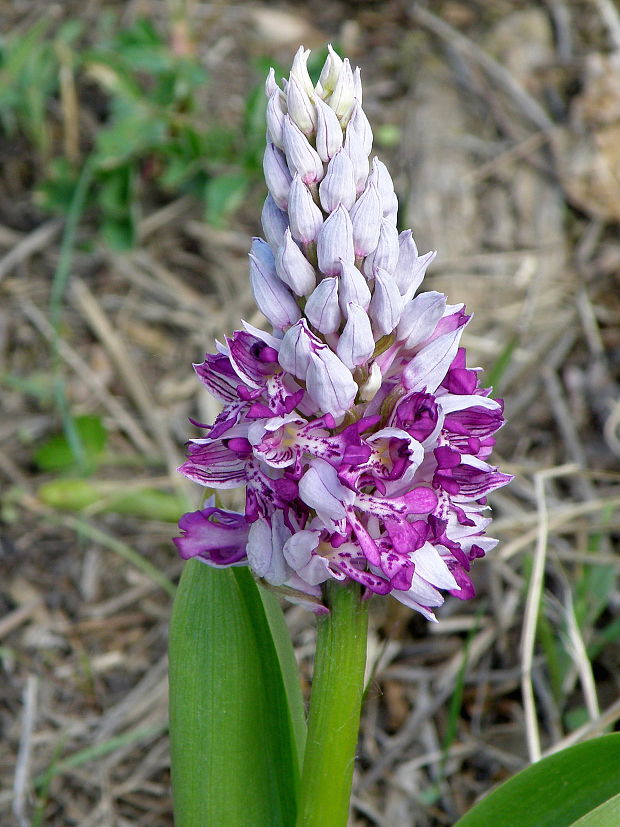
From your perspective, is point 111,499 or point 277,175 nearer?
point 277,175

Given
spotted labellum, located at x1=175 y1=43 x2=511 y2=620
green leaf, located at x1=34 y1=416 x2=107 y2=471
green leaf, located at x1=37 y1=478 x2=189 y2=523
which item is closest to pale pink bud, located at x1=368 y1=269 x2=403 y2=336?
spotted labellum, located at x1=175 y1=43 x2=511 y2=620

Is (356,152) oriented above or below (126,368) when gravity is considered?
above

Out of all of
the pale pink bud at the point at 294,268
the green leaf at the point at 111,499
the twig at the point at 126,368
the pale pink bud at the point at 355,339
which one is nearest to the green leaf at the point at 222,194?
the twig at the point at 126,368

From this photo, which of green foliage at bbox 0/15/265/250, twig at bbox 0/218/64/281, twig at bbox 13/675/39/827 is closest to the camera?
twig at bbox 13/675/39/827

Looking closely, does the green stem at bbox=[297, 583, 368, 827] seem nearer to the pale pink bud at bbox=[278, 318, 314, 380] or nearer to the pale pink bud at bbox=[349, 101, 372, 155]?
the pale pink bud at bbox=[278, 318, 314, 380]

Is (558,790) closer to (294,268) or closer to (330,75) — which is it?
(294,268)

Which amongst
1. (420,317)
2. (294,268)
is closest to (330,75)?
(294,268)
